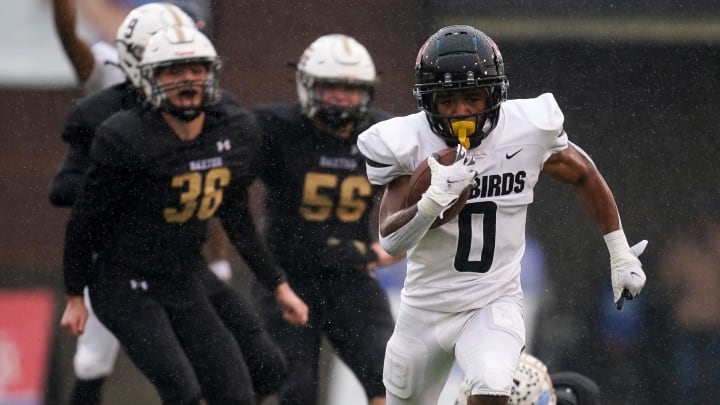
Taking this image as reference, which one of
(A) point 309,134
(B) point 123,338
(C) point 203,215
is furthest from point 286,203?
(B) point 123,338

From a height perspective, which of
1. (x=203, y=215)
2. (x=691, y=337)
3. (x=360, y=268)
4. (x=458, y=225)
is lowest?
(x=691, y=337)

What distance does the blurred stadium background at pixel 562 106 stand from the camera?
5.55 meters

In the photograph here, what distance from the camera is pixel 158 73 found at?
4.25 metres

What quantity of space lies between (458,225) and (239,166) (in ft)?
3.85

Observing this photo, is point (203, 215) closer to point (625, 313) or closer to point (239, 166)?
point (239, 166)

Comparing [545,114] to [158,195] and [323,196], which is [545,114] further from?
[323,196]

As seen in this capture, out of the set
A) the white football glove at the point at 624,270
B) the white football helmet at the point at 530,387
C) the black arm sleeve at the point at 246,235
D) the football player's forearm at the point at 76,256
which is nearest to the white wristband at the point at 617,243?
the white football glove at the point at 624,270

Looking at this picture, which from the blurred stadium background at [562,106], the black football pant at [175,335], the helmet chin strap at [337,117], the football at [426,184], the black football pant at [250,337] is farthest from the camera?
the blurred stadium background at [562,106]

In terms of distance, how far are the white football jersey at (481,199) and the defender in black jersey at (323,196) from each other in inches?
47.6

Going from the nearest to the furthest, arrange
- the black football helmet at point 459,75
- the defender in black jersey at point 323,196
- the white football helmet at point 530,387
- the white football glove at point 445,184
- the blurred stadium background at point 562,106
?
1. the white football glove at point 445,184
2. the black football helmet at point 459,75
3. the white football helmet at point 530,387
4. the defender in black jersey at point 323,196
5. the blurred stadium background at point 562,106

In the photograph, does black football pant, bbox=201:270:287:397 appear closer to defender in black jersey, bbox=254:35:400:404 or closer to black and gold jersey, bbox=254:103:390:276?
defender in black jersey, bbox=254:35:400:404

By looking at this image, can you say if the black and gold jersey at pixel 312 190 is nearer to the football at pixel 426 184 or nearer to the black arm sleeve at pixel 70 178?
the black arm sleeve at pixel 70 178

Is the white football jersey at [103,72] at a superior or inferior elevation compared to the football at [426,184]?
inferior

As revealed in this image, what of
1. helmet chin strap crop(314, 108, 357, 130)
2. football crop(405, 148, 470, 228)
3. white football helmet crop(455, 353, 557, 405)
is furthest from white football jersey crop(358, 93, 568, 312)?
helmet chin strap crop(314, 108, 357, 130)
